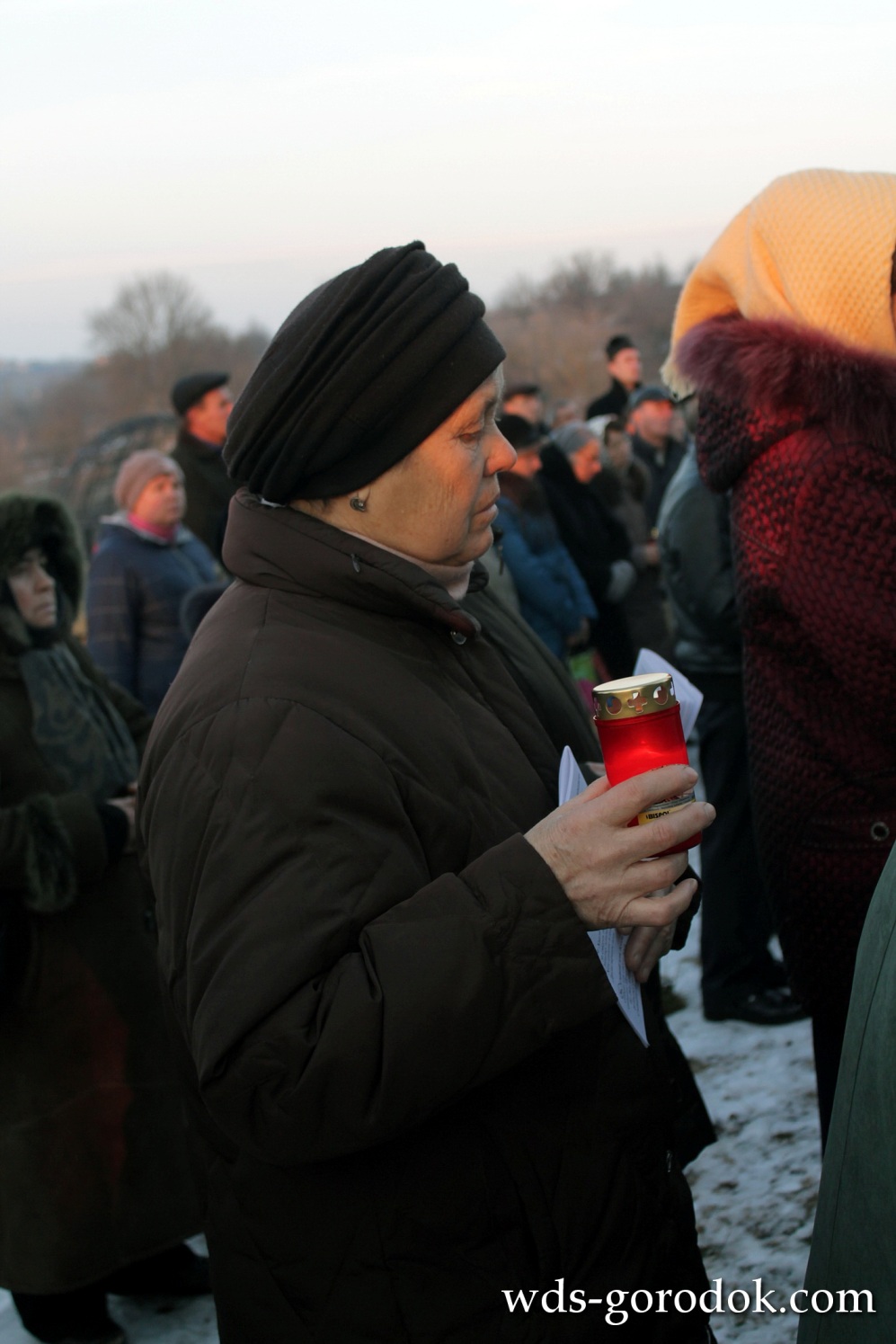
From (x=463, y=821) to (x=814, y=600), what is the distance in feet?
3.00

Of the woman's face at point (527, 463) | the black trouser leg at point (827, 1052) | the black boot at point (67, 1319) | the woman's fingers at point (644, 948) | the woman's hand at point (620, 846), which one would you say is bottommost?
the black boot at point (67, 1319)

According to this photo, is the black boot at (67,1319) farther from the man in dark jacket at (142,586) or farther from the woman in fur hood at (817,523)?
the man in dark jacket at (142,586)

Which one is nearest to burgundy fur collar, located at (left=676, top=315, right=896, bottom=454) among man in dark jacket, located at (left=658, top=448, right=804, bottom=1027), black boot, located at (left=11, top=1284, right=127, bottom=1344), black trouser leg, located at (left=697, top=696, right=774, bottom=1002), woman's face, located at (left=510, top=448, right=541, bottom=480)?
man in dark jacket, located at (left=658, top=448, right=804, bottom=1027)

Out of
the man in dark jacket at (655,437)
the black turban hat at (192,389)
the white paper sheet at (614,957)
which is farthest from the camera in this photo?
the man in dark jacket at (655,437)

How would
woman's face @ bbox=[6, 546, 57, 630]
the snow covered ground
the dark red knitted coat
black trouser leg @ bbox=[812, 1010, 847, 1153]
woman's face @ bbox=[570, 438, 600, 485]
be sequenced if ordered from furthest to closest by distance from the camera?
1. woman's face @ bbox=[570, 438, 600, 485]
2. woman's face @ bbox=[6, 546, 57, 630]
3. the snow covered ground
4. black trouser leg @ bbox=[812, 1010, 847, 1153]
5. the dark red knitted coat

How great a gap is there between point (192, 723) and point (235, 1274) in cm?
68

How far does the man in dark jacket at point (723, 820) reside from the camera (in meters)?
3.84

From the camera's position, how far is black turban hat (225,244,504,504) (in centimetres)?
151

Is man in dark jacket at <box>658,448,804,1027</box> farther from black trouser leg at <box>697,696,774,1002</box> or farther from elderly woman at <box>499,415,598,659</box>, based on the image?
elderly woman at <box>499,415,598,659</box>

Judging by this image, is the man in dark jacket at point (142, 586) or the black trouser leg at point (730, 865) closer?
the black trouser leg at point (730, 865)

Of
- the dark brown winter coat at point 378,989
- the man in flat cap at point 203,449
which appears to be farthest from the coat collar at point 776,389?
the man in flat cap at point 203,449

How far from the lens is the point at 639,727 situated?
53.1 inches

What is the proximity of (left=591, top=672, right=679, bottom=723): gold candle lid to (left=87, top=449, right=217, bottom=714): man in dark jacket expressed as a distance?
3536 mm

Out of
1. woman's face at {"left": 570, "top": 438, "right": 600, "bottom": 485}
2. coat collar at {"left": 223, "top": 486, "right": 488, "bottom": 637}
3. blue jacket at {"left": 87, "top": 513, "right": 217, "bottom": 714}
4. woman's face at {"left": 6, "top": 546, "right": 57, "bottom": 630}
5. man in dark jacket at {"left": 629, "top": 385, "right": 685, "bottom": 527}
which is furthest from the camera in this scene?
man in dark jacket at {"left": 629, "top": 385, "right": 685, "bottom": 527}
